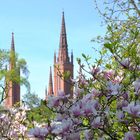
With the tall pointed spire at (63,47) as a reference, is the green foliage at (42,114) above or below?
below

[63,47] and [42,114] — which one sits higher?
[63,47]

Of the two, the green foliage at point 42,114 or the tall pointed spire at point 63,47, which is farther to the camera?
the tall pointed spire at point 63,47

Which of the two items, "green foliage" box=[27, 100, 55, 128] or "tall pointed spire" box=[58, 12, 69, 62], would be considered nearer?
"green foliage" box=[27, 100, 55, 128]

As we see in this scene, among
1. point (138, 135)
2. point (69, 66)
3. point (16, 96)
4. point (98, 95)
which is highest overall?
point (69, 66)

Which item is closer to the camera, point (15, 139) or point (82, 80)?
point (82, 80)

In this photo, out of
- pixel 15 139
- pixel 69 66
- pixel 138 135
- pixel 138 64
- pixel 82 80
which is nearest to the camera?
pixel 138 135

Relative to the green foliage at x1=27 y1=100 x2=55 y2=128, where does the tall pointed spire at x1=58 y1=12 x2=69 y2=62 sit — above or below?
above

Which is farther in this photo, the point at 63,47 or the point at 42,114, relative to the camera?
the point at 63,47

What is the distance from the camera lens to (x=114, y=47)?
11.0 feet

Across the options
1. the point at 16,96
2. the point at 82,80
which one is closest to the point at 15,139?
the point at 82,80

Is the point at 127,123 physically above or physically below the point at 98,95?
below

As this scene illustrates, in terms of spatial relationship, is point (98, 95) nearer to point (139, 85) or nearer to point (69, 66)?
point (139, 85)

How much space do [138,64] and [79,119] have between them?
2.85 feet

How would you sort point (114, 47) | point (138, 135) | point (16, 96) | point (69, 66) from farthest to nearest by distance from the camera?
point (69, 66) < point (16, 96) < point (114, 47) < point (138, 135)
